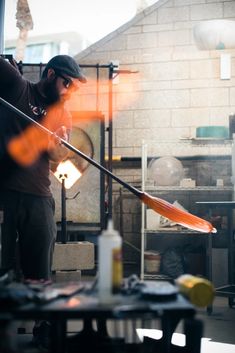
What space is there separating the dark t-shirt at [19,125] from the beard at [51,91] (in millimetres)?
38

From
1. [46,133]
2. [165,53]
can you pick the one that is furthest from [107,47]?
[46,133]

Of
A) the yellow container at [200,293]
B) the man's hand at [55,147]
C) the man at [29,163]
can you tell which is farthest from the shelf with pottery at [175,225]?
the yellow container at [200,293]

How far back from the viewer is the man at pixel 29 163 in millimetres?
2562

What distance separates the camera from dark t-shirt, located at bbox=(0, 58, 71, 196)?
8.49 ft

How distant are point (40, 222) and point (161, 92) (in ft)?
12.4

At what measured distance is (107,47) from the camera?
6117mm

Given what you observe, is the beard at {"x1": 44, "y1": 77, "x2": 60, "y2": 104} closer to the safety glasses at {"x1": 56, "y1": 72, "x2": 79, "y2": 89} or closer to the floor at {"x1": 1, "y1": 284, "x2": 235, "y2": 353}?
the safety glasses at {"x1": 56, "y1": 72, "x2": 79, "y2": 89}

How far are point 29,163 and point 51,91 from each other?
491mm

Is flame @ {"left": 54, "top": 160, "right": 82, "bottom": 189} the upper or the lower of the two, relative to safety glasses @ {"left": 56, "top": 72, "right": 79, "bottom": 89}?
lower

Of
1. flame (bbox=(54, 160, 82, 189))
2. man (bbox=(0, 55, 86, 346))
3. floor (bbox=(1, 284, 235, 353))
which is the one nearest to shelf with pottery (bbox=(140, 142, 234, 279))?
flame (bbox=(54, 160, 82, 189))

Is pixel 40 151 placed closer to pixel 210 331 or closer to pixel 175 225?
pixel 210 331

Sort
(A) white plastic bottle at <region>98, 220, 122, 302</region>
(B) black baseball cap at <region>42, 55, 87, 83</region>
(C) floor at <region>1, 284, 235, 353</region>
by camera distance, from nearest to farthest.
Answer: (A) white plastic bottle at <region>98, 220, 122, 302</region>
(B) black baseball cap at <region>42, 55, 87, 83</region>
(C) floor at <region>1, 284, 235, 353</region>

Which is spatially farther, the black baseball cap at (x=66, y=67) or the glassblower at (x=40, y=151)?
the black baseball cap at (x=66, y=67)

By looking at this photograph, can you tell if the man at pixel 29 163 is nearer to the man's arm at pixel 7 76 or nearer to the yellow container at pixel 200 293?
the man's arm at pixel 7 76
